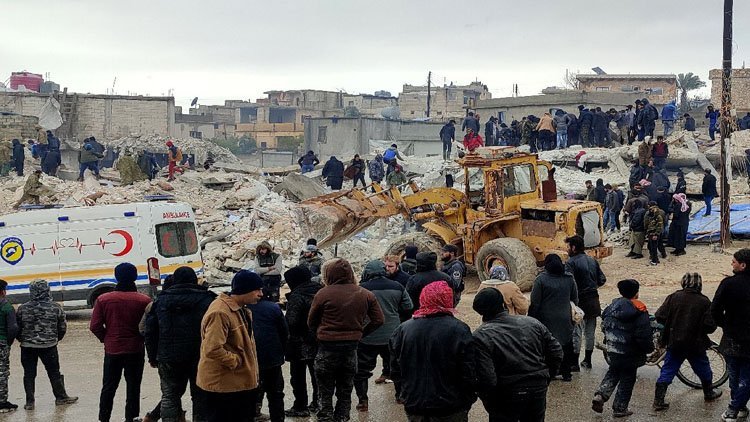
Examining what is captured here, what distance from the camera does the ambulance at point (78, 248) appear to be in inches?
623

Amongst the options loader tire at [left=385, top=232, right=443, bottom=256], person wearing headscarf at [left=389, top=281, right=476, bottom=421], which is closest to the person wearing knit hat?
person wearing headscarf at [left=389, top=281, right=476, bottom=421]

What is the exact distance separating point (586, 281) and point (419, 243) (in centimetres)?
666

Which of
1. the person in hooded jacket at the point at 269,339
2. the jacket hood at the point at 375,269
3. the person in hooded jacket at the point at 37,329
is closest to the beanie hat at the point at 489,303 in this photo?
the person in hooded jacket at the point at 269,339

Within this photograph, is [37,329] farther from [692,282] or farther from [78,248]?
[692,282]

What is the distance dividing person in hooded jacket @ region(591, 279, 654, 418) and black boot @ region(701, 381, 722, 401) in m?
1.01

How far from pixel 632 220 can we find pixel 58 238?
1148 centimetres

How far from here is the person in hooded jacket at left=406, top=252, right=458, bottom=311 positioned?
962 centimetres

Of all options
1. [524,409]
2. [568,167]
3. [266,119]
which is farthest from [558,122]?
[266,119]

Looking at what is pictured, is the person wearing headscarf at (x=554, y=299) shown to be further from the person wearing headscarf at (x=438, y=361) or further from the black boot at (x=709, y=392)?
the person wearing headscarf at (x=438, y=361)

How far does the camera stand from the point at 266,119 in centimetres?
6831

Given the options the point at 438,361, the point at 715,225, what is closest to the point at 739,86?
the point at 715,225

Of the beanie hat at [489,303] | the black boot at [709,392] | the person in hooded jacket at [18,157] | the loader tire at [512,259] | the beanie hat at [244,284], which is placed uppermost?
the person in hooded jacket at [18,157]

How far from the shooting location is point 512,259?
15.9m

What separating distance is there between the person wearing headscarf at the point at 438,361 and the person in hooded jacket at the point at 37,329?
16.6ft
